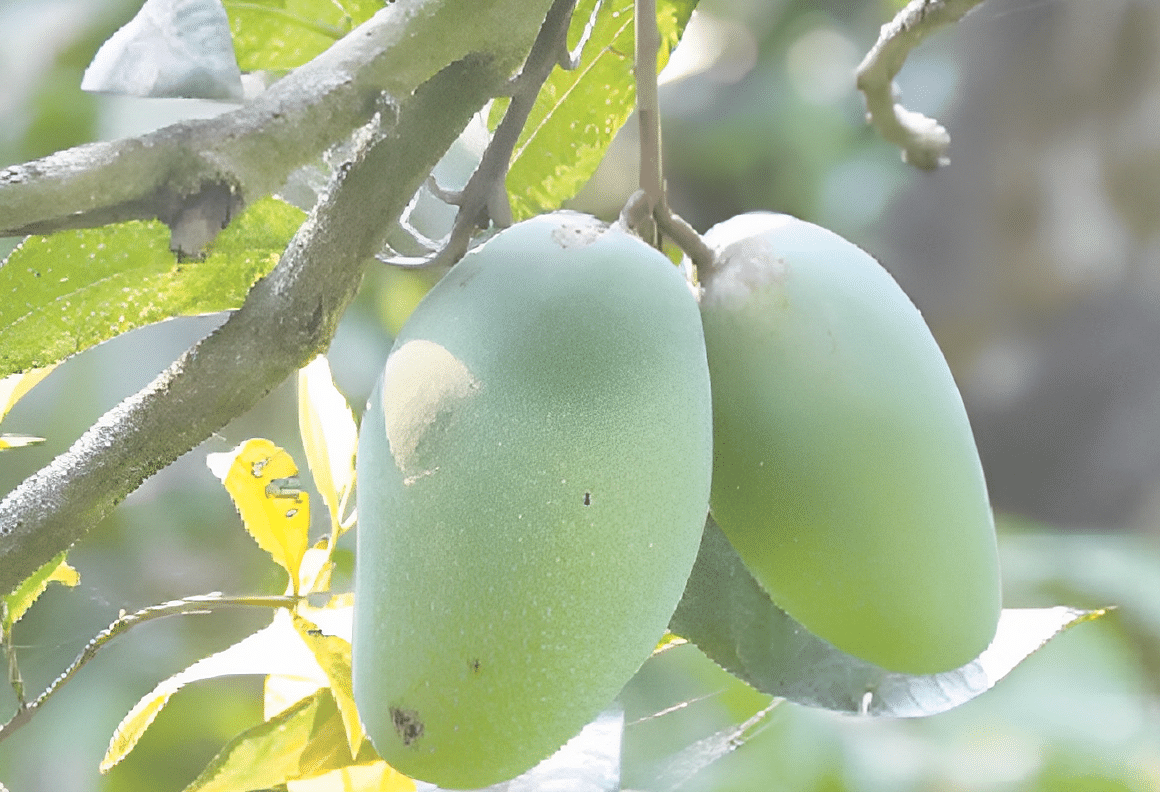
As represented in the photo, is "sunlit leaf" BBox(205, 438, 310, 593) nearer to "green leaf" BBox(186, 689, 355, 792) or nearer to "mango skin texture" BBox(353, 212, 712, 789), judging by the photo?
"green leaf" BBox(186, 689, 355, 792)

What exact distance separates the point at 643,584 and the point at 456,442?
6cm

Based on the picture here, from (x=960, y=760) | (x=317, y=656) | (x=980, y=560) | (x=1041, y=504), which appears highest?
(x=980, y=560)

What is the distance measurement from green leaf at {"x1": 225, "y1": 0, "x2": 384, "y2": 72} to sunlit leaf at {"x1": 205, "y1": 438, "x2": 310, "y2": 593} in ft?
0.57

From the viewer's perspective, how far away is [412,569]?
28cm

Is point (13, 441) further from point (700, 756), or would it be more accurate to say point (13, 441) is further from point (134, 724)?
point (700, 756)

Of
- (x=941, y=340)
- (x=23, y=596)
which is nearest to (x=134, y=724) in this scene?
(x=23, y=596)

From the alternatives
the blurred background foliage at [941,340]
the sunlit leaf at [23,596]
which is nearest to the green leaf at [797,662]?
the sunlit leaf at [23,596]

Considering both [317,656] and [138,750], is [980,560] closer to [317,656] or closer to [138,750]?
[317,656]

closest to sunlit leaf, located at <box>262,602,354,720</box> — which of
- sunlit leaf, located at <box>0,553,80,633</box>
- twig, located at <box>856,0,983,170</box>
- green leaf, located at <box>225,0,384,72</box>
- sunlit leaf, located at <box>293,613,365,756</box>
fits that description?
sunlit leaf, located at <box>293,613,365,756</box>

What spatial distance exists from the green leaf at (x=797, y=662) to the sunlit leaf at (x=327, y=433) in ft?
0.61

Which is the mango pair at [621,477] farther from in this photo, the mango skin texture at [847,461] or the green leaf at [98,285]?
the green leaf at [98,285]

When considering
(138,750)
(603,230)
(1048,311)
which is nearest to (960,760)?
(138,750)

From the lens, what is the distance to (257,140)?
24 centimetres

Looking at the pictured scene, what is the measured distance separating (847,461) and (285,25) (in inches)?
11.4
